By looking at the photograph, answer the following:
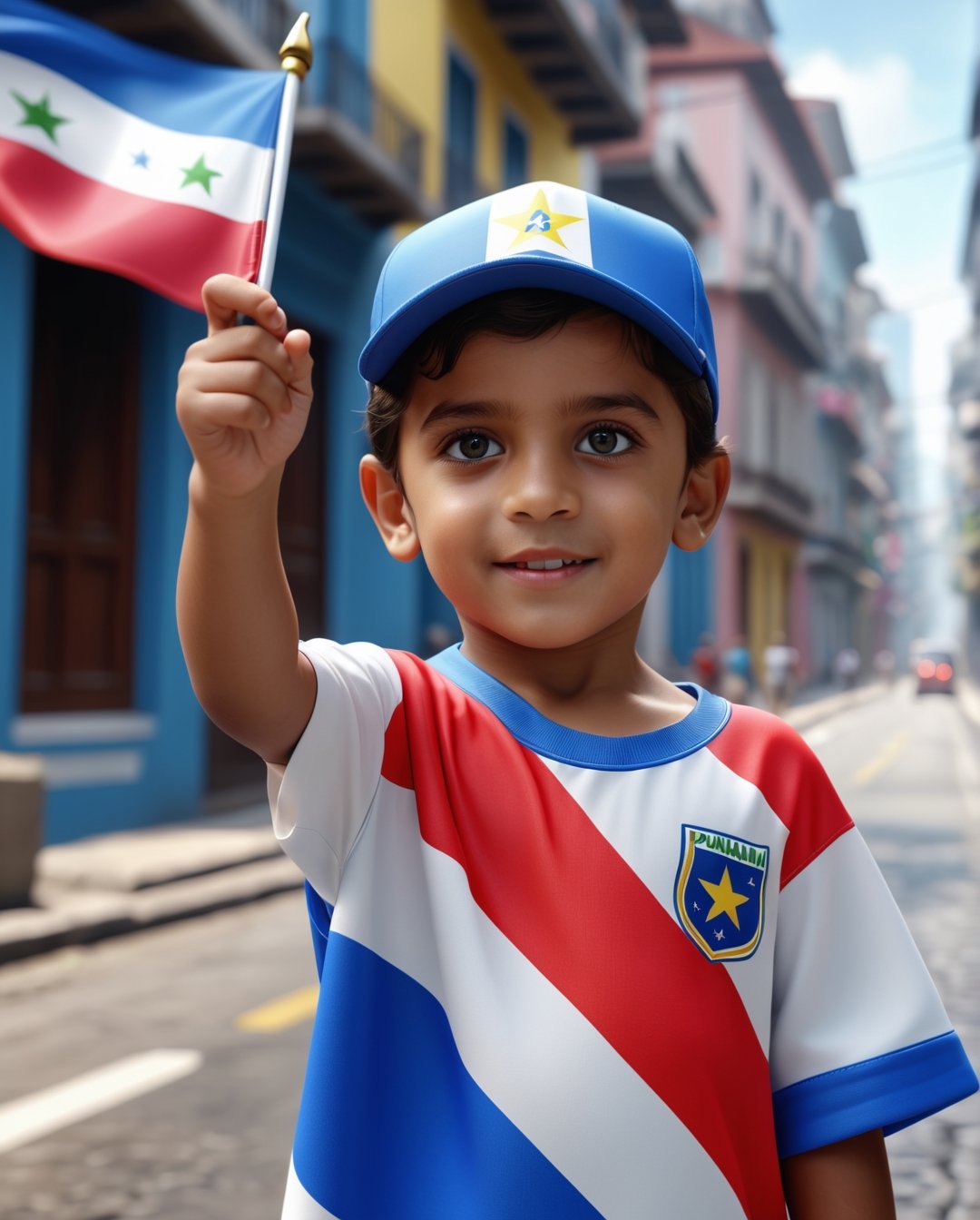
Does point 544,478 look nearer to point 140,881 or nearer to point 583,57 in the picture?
point 140,881

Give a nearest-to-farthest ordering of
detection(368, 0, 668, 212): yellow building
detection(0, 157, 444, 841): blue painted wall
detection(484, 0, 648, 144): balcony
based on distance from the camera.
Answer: detection(0, 157, 444, 841): blue painted wall
detection(368, 0, 668, 212): yellow building
detection(484, 0, 648, 144): balcony

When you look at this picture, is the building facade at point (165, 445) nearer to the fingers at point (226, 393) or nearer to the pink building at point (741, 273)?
the fingers at point (226, 393)

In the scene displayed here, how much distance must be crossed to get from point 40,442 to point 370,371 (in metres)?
7.72

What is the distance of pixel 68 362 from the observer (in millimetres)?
8852

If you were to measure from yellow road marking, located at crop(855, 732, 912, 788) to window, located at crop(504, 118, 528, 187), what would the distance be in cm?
744

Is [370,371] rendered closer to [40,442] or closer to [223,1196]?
[223,1196]

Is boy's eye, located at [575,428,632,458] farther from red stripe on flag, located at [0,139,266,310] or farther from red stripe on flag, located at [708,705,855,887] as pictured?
red stripe on flag, located at [0,139,266,310]

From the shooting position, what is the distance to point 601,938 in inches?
47.9

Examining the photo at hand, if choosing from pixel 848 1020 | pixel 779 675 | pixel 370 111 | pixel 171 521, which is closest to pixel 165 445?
pixel 171 521

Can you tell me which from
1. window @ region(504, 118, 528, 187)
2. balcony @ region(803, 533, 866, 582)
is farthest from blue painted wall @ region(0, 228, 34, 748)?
balcony @ region(803, 533, 866, 582)

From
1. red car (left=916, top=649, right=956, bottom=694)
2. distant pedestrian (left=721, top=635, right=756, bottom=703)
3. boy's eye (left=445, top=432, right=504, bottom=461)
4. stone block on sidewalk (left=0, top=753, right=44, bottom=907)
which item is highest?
boy's eye (left=445, top=432, right=504, bottom=461)

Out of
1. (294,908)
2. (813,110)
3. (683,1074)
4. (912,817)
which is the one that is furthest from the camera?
(813,110)

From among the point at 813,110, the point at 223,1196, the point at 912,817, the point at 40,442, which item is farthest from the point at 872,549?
the point at 223,1196

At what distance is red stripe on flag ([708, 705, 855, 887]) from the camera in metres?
1.34
